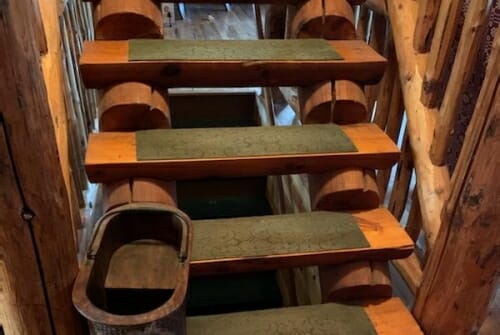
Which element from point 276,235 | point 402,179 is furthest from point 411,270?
point 276,235

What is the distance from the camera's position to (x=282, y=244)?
1.54 m

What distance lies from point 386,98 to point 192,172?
1.37m

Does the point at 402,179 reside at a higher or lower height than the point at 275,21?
lower

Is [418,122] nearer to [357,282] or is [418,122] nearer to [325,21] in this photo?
[325,21]

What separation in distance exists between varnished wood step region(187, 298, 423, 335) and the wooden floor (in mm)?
4456

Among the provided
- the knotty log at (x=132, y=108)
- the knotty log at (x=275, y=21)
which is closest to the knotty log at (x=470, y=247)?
the knotty log at (x=132, y=108)

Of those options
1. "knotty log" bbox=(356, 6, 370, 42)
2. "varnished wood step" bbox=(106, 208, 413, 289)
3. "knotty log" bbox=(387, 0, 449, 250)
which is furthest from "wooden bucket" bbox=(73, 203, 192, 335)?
"knotty log" bbox=(356, 6, 370, 42)

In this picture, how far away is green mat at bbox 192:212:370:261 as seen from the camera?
1.51m

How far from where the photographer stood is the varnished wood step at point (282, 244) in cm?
146

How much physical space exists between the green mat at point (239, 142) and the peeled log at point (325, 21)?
1.47ft

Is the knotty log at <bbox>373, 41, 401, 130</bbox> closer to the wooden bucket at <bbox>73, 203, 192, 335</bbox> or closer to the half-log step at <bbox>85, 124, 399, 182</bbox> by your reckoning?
the half-log step at <bbox>85, 124, 399, 182</bbox>

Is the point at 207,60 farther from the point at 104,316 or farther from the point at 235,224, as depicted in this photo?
the point at 104,316

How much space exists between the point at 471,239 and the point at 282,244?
565 millimetres

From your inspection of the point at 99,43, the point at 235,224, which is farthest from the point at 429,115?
the point at 99,43
